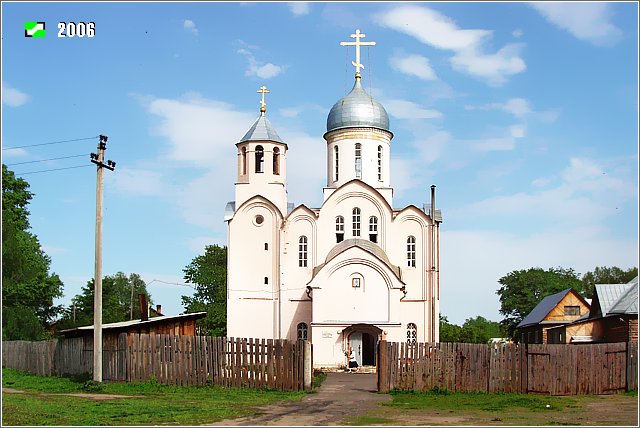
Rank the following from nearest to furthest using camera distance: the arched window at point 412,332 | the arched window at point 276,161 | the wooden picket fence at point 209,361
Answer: the wooden picket fence at point 209,361 → the arched window at point 412,332 → the arched window at point 276,161

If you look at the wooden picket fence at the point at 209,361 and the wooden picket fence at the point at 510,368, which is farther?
the wooden picket fence at the point at 209,361

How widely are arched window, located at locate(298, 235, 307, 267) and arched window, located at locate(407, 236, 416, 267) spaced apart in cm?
478

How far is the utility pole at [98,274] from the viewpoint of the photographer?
22.6m

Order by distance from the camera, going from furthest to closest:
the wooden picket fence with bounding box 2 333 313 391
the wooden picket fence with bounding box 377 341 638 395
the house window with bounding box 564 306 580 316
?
1. the house window with bounding box 564 306 580 316
2. the wooden picket fence with bounding box 2 333 313 391
3. the wooden picket fence with bounding box 377 341 638 395

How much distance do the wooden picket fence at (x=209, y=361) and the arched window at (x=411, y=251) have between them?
18161mm

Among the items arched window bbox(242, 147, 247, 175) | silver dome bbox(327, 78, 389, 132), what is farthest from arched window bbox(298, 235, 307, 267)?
silver dome bbox(327, 78, 389, 132)

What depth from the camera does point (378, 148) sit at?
4353 cm

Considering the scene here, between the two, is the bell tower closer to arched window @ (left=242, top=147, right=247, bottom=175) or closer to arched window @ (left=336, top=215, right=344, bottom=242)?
arched window @ (left=242, top=147, right=247, bottom=175)

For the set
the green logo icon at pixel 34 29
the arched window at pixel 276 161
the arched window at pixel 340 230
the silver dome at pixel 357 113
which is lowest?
the arched window at pixel 340 230

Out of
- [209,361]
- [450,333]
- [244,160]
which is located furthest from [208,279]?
[209,361]

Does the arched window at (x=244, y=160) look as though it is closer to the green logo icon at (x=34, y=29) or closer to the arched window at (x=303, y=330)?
the arched window at (x=303, y=330)

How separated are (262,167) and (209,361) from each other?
19.6 m

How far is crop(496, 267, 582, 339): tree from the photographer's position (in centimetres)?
7431

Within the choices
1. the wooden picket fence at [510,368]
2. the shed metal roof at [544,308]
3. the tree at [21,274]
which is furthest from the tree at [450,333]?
the wooden picket fence at [510,368]
